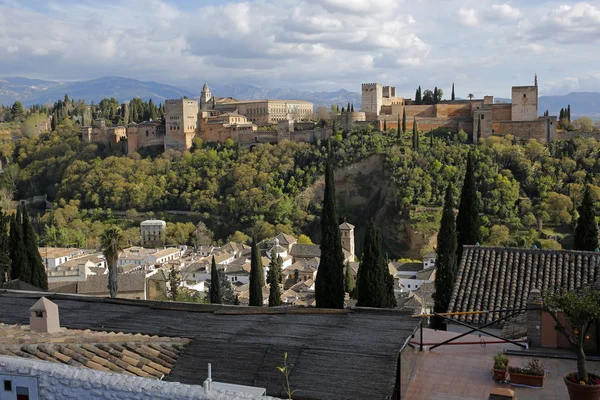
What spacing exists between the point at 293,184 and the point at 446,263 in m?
42.4

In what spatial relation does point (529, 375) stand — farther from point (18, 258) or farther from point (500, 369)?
point (18, 258)

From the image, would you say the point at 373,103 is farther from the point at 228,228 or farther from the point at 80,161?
the point at 80,161

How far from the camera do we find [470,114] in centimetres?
5994

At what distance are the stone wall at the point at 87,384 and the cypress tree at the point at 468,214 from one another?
49.6 feet

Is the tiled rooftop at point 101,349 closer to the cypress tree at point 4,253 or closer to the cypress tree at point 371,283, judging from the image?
the cypress tree at point 371,283

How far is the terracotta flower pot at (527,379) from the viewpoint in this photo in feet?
23.4

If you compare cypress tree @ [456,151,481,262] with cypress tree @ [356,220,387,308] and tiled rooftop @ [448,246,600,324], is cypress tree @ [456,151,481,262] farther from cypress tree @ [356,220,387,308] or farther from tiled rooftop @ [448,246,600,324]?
tiled rooftop @ [448,246,600,324]

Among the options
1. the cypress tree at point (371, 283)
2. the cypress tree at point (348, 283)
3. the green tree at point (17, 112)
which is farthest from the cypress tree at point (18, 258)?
the green tree at point (17, 112)

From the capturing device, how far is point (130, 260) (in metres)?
42.8

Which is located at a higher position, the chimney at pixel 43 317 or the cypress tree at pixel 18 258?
the chimney at pixel 43 317

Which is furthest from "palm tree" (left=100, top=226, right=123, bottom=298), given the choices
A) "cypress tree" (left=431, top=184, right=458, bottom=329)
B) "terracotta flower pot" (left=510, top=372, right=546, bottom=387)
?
"terracotta flower pot" (left=510, top=372, right=546, bottom=387)

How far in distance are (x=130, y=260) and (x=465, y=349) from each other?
122 ft

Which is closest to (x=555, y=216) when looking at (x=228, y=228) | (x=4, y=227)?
(x=228, y=228)

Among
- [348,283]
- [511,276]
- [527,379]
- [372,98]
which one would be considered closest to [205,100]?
[372,98]
